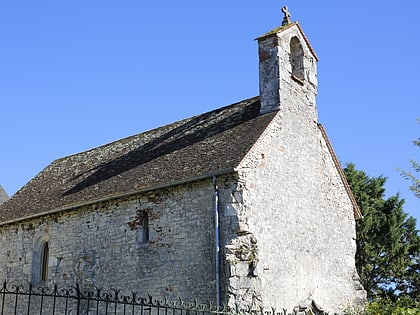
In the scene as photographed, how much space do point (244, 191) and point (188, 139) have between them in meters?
3.98

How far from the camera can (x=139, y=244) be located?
50.4 feet

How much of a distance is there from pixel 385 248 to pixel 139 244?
53.5ft

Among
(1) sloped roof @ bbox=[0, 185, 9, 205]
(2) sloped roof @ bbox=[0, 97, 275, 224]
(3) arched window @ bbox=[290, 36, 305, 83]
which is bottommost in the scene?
(2) sloped roof @ bbox=[0, 97, 275, 224]

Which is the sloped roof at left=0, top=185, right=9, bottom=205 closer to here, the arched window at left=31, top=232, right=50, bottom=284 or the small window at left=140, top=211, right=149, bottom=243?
the arched window at left=31, top=232, right=50, bottom=284

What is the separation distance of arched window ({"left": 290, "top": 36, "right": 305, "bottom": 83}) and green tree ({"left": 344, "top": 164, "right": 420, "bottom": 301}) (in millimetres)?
11629

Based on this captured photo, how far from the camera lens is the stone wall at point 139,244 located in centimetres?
1412

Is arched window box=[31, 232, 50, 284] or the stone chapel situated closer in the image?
the stone chapel

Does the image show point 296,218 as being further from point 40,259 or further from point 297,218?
point 40,259

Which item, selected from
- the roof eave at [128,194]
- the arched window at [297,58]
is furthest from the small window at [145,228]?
the arched window at [297,58]

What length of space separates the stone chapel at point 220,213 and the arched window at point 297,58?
0.04 meters

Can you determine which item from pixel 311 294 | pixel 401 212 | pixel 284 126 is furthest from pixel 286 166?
pixel 401 212

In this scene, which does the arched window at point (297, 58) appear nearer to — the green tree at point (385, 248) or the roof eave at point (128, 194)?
the roof eave at point (128, 194)

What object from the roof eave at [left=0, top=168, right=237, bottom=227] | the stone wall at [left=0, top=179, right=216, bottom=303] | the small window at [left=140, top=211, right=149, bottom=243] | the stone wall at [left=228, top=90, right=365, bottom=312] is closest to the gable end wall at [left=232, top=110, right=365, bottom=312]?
the stone wall at [left=228, top=90, right=365, bottom=312]

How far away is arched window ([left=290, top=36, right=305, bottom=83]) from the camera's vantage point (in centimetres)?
1766
